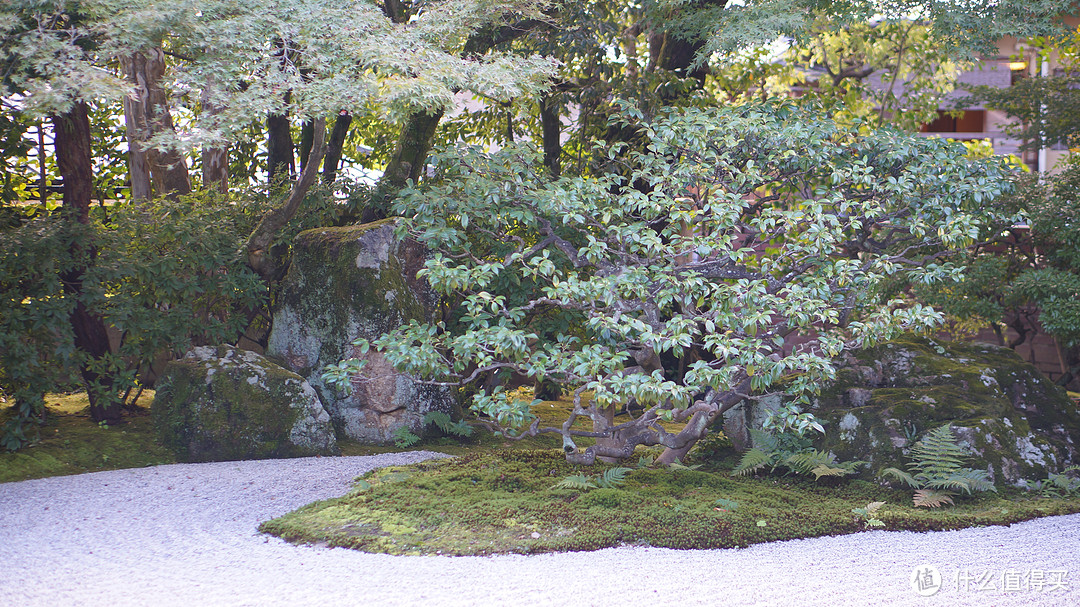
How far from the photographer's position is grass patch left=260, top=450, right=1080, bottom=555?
438 centimetres

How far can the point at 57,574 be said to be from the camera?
3.86m

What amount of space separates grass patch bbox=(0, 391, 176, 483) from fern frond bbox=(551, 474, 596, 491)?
11.8 ft

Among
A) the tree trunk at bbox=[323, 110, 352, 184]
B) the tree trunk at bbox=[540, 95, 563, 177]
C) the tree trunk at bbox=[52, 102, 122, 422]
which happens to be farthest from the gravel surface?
the tree trunk at bbox=[540, 95, 563, 177]

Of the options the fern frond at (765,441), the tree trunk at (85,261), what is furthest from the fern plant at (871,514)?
the tree trunk at (85,261)

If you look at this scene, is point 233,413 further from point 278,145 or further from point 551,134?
point 551,134

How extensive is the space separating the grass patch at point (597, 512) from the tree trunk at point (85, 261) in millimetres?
3228

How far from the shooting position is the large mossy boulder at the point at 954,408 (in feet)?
18.3

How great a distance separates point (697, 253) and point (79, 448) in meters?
5.58

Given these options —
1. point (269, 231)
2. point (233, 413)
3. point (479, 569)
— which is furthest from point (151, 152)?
point (479, 569)

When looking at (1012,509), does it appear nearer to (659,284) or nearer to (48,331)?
(659,284)

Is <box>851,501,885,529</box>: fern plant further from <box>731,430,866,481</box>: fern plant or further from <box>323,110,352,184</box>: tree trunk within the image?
<box>323,110,352,184</box>: tree trunk

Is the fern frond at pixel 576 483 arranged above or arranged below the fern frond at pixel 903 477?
below

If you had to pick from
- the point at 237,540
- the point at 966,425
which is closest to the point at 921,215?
the point at 966,425

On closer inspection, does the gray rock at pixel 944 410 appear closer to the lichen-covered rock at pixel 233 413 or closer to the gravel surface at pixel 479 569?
the gravel surface at pixel 479 569
